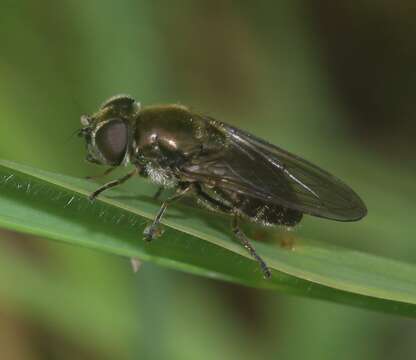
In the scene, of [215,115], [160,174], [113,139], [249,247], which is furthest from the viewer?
[215,115]

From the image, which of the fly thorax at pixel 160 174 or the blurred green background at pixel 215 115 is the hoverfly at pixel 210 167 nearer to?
the fly thorax at pixel 160 174

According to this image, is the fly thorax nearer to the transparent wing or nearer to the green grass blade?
the transparent wing

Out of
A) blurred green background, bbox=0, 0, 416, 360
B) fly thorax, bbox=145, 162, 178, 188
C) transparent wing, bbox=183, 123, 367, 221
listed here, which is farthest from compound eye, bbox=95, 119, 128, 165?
blurred green background, bbox=0, 0, 416, 360

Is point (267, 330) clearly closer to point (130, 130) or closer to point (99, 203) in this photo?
point (130, 130)

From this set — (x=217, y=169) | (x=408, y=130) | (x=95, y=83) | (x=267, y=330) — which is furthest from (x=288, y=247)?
(x=408, y=130)

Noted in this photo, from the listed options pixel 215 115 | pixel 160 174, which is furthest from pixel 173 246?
pixel 215 115

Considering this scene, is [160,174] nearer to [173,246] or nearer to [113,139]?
[113,139]

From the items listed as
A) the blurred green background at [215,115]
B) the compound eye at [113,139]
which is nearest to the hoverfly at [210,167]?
the compound eye at [113,139]
